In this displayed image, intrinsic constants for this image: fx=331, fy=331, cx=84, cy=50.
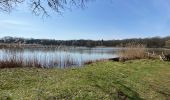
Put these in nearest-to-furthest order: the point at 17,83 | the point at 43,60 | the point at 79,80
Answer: the point at 17,83 → the point at 79,80 → the point at 43,60

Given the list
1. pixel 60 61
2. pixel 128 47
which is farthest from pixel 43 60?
pixel 128 47

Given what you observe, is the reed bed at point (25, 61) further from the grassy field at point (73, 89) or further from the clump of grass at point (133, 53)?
the grassy field at point (73, 89)

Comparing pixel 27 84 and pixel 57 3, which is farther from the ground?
pixel 57 3

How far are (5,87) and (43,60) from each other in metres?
12.1

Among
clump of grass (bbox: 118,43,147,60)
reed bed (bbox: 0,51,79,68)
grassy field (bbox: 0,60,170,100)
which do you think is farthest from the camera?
clump of grass (bbox: 118,43,147,60)

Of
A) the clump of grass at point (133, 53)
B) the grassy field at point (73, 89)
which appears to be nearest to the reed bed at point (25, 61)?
the clump of grass at point (133, 53)

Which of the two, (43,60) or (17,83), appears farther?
(43,60)

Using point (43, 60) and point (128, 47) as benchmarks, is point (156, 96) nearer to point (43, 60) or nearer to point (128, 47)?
point (43, 60)

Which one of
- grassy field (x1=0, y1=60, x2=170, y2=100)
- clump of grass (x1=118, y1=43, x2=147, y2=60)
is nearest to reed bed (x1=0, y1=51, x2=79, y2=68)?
clump of grass (x1=118, y1=43, x2=147, y2=60)

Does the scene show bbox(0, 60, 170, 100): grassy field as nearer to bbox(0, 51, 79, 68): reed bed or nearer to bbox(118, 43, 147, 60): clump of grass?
bbox(0, 51, 79, 68): reed bed

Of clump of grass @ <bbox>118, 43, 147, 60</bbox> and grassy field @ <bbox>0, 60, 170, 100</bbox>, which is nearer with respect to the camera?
grassy field @ <bbox>0, 60, 170, 100</bbox>

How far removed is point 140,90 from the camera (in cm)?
941

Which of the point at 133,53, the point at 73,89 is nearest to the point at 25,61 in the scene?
the point at 73,89

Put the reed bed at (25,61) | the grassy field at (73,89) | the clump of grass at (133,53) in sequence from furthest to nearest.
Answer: the clump of grass at (133,53), the reed bed at (25,61), the grassy field at (73,89)
